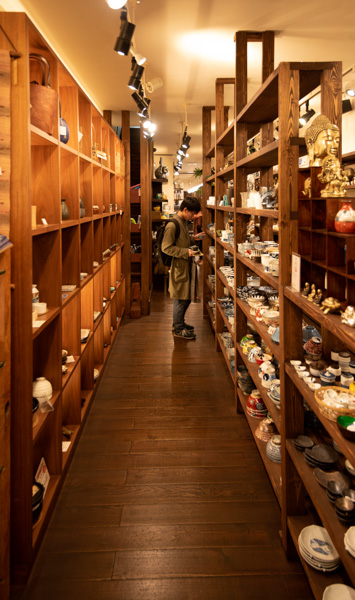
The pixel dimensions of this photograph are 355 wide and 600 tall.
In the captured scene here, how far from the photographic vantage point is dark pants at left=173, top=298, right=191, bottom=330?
5.79 meters

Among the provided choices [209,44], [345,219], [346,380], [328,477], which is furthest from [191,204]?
[328,477]

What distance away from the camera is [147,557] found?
2.13m

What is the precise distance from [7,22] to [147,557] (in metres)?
2.34

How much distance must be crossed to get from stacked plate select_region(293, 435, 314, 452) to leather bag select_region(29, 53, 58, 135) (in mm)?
1896

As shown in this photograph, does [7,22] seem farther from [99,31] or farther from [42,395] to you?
[99,31]

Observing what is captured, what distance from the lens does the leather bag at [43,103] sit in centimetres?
223

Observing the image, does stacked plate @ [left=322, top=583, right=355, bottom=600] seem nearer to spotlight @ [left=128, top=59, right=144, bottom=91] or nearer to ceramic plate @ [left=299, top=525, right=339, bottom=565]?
ceramic plate @ [left=299, top=525, right=339, bottom=565]

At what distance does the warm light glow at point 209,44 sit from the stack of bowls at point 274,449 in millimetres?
3192

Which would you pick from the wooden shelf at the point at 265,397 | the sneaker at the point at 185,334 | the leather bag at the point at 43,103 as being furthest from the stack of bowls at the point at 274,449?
the sneaker at the point at 185,334

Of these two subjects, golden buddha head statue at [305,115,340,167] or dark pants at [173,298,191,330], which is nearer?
golden buddha head statue at [305,115,340,167]

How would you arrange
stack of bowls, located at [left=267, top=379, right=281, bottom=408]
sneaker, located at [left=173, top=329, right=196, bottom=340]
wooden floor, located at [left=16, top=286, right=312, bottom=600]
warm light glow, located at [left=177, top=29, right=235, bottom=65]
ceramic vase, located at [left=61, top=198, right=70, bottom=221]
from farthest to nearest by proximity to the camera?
sneaker, located at [left=173, top=329, right=196, bottom=340] < warm light glow, located at [left=177, top=29, right=235, bottom=65] < ceramic vase, located at [left=61, top=198, right=70, bottom=221] < stack of bowls, located at [left=267, top=379, right=281, bottom=408] < wooden floor, located at [left=16, top=286, right=312, bottom=600]

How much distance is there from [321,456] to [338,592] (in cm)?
46

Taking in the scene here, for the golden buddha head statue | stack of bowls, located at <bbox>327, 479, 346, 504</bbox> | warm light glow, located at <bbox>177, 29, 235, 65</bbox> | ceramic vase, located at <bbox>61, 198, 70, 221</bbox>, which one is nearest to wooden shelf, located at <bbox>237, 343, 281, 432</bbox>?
stack of bowls, located at <bbox>327, 479, 346, 504</bbox>

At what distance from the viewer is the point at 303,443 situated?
2.03m
